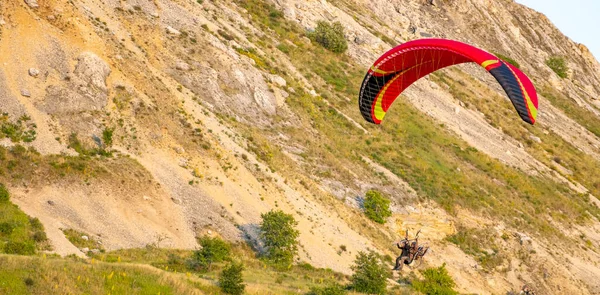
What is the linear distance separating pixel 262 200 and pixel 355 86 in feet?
80.7

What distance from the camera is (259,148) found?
A: 38.6 metres

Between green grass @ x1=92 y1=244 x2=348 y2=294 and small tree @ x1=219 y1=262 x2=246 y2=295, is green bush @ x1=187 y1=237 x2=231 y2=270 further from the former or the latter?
small tree @ x1=219 y1=262 x2=246 y2=295

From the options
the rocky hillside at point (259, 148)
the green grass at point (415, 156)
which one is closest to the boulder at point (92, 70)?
the rocky hillside at point (259, 148)

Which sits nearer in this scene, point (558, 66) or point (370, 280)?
point (370, 280)

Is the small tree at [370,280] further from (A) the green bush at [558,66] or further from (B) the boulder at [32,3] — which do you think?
(A) the green bush at [558,66]

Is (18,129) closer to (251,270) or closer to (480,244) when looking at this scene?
(251,270)

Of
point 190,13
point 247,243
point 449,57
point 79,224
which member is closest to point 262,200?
point 247,243

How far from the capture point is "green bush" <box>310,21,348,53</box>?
199 ft

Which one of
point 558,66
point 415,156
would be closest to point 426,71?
point 415,156

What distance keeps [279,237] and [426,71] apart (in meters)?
10.9

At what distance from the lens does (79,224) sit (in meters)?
26.7

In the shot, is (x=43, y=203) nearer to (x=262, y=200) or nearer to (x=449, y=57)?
(x=262, y=200)

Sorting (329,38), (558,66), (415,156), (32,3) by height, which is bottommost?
(32,3)

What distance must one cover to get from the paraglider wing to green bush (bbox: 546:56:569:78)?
70.4 metres
